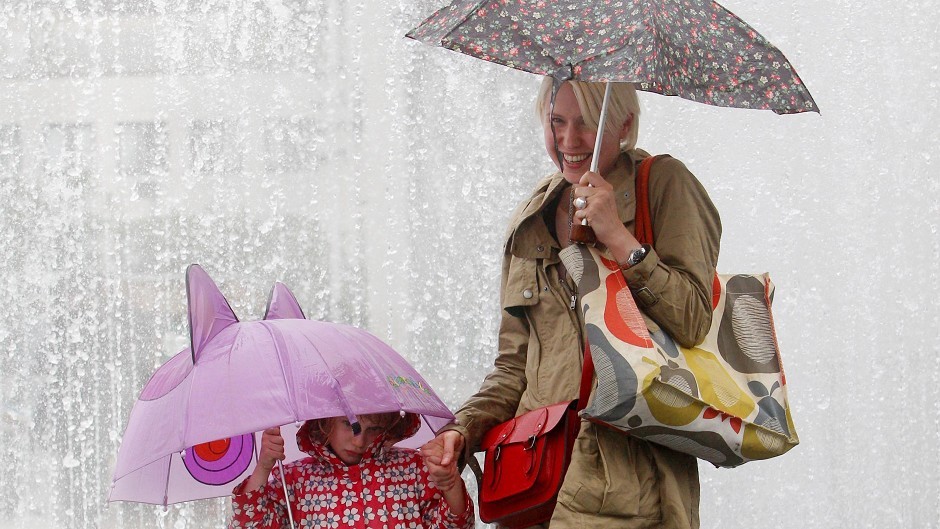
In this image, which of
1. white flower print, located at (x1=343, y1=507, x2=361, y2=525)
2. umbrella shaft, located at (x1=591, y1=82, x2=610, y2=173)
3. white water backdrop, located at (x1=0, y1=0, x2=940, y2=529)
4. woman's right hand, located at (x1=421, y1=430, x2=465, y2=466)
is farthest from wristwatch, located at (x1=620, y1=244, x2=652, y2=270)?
white water backdrop, located at (x1=0, y1=0, x2=940, y2=529)

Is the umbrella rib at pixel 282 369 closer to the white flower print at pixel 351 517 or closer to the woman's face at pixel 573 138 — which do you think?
the white flower print at pixel 351 517

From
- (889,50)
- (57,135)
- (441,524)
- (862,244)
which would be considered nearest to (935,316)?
(862,244)

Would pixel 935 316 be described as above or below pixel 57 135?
below

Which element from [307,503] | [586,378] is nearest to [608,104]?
[586,378]

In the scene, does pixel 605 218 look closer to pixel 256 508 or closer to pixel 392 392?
pixel 392 392

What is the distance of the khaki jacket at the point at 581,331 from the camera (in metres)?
2.13

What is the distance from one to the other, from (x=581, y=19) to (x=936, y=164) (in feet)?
9.10

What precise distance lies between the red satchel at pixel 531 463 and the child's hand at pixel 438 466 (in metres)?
0.07

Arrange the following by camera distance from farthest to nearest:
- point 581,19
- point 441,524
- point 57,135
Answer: point 57,135 → point 441,524 → point 581,19

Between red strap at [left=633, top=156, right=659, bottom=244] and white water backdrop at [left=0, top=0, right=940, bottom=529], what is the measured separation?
2.19 meters

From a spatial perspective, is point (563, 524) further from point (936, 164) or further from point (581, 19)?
point (936, 164)

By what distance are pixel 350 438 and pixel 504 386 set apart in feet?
1.04

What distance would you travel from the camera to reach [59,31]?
5.08 meters

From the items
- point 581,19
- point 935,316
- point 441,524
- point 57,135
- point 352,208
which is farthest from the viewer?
point 57,135
